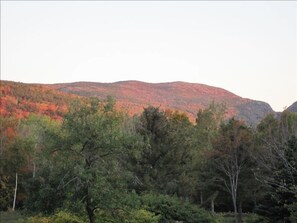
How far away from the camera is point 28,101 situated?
113812 mm

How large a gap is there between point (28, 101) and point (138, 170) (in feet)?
299

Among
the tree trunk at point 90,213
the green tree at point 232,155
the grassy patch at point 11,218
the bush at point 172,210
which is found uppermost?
the green tree at point 232,155

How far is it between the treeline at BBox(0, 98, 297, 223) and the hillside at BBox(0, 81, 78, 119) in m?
62.5

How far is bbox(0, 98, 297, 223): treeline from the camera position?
16953mm

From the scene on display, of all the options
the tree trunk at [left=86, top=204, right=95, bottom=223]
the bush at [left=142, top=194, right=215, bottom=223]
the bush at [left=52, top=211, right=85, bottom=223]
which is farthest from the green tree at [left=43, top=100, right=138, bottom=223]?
the bush at [left=142, top=194, right=215, bottom=223]

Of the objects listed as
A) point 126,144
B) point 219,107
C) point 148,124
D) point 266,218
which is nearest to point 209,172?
point 148,124

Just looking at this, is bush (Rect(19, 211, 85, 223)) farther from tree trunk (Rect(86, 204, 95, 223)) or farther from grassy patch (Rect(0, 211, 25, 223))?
grassy patch (Rect(0, 211, 25, 223))

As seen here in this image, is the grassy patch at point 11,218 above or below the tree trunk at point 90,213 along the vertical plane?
below

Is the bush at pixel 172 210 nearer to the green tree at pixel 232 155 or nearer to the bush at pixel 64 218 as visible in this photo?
the bush at pixel 64 218

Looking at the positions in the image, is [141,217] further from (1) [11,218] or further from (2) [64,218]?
(1) [11,218]

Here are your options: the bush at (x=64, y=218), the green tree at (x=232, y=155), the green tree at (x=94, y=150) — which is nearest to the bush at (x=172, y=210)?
the bush at (x=64, y=218)

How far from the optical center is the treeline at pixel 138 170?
17.0 meters

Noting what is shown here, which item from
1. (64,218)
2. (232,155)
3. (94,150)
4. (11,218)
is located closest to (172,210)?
(64,218)

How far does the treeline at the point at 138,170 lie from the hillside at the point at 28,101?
2461 inches
